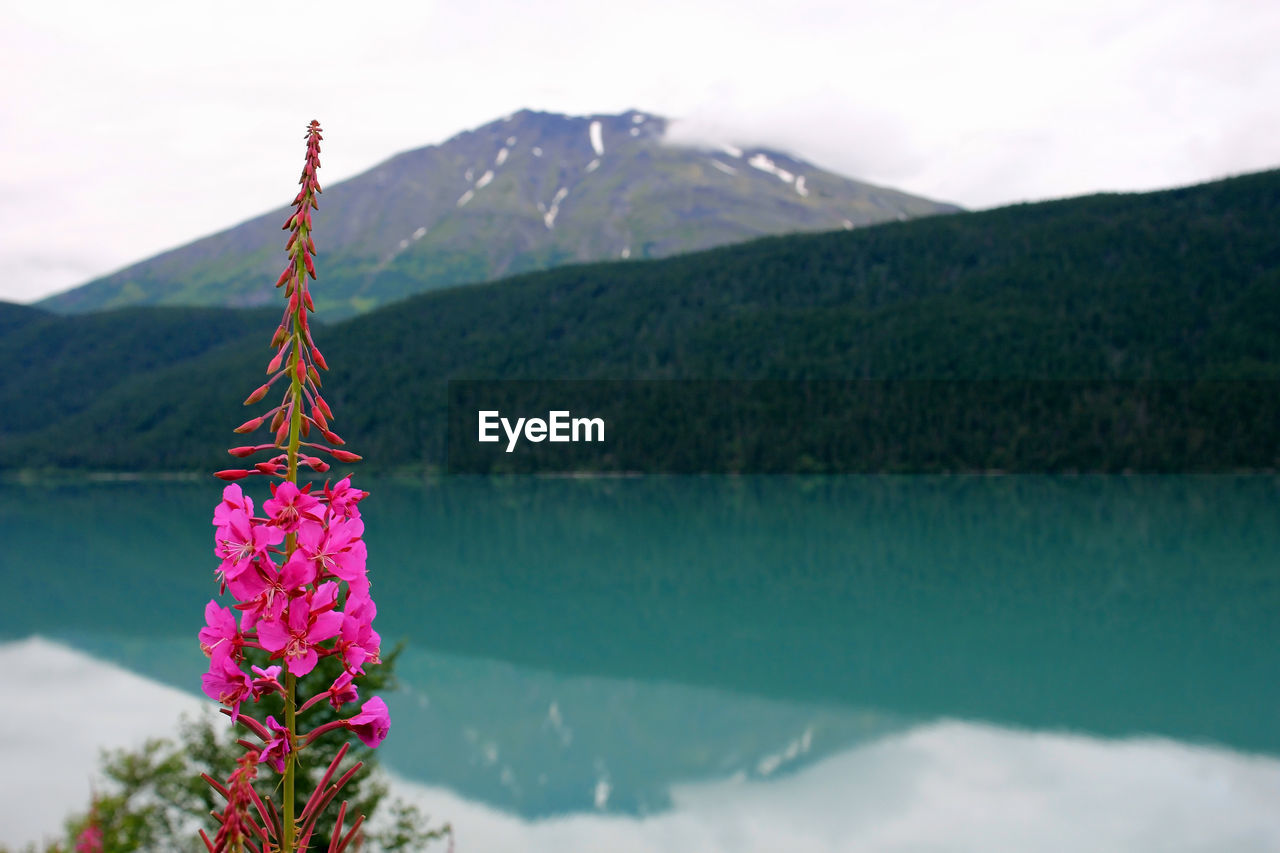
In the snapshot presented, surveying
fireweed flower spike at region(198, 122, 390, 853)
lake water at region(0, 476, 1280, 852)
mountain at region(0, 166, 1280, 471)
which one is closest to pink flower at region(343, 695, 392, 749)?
fireweed flower spike at region(198, 122, 390, 853)

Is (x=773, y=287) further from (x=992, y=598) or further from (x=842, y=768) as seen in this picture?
(x=842, y=768)

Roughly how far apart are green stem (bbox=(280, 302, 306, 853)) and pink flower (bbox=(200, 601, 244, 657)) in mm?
97

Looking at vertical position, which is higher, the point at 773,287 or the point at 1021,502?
the point at 773,287

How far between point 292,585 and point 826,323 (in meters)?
147

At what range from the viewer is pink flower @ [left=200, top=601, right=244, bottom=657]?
1.59 metres

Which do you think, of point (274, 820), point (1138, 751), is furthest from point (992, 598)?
point (274, 820)

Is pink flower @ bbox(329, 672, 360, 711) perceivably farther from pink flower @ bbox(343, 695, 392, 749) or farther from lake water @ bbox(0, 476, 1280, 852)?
lake water @ bbox(0, 476, 1280, 852)

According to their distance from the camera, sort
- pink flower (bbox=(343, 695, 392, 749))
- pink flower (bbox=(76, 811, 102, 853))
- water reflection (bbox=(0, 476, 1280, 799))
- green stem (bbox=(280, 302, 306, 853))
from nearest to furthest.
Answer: green stem (bbox=(280, 302, 306, 853)), pink flower (bbox=(343, 695, 392, 749)), pink flower (bbox=(76, 811, 102, 853)), water reflection (bbox=(0, 476, 1280, 799))

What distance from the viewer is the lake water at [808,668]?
19266 millimetres

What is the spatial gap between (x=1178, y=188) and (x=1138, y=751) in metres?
161

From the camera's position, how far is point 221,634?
162 centimetres

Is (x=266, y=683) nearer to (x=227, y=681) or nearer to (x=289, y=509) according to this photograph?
(x=227, y=681)

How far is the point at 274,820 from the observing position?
163cm

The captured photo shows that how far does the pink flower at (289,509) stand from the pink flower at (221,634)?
0.18 m
